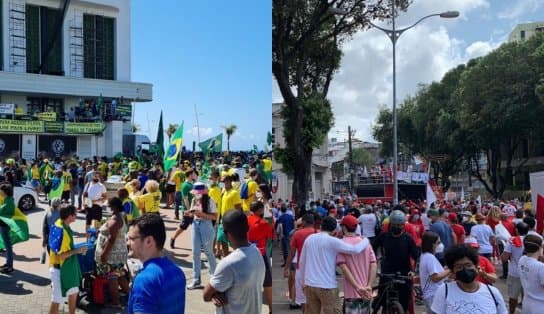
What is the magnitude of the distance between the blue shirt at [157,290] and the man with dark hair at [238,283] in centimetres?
33

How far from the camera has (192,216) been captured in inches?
149

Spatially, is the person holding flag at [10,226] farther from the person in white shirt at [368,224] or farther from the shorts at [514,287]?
the person in white shirt at [368,224]

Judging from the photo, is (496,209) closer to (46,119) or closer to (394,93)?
(394,93)

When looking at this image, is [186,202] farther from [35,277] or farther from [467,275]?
[467,275]

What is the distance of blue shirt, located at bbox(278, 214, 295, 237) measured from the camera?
8211mm

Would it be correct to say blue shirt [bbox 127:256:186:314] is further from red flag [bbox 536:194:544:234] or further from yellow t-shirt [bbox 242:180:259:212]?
red flag [bbox 536:194:544:234]

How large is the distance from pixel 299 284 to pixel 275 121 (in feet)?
5.76

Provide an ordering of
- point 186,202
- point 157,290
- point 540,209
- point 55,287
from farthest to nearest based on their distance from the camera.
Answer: point 540,209 → point 55,287 → point 186,202 → point 157,290

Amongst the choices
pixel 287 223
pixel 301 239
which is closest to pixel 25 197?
pixel 301 239

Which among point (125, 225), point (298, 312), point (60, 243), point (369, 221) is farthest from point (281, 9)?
point (369, 221)

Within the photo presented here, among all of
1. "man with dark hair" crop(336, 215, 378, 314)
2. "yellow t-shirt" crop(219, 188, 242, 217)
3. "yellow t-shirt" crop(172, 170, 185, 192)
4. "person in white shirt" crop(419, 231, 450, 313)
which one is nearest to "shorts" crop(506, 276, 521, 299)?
"person in white shirt" crop(419, 231, 450, 313)

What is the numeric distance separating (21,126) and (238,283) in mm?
1396

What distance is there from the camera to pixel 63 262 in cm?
409

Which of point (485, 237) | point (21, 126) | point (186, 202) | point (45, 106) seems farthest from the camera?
point (485, 237)
